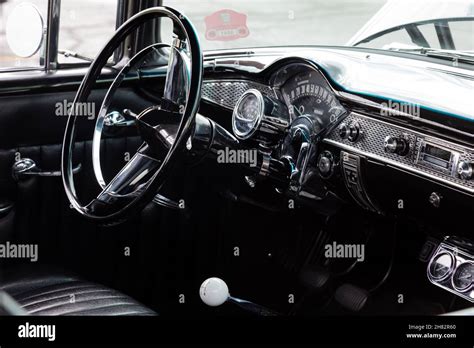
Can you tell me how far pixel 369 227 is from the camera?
90.4 inches

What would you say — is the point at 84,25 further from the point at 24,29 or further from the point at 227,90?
the point at 227,90

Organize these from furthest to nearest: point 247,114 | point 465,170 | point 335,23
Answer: point 335,23 → point 247,114 → point 465,170

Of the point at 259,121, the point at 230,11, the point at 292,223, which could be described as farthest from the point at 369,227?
the point at 230,11

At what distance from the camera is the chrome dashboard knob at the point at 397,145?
1.84 m

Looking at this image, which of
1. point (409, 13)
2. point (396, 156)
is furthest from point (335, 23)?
point (396, 156)

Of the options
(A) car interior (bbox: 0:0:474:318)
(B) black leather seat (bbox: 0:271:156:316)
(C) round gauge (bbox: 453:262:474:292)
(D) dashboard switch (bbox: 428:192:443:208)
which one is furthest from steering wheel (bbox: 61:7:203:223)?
(C) round gauge (bbox: 453:262:474:292)

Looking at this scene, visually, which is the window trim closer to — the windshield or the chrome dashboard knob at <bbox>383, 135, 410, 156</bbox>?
the windshield

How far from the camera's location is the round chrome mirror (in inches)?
93.6

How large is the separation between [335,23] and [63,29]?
0.92 metres

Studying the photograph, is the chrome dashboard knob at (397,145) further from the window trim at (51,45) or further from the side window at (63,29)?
the window trim at (51,45)

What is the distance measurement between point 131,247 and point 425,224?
3.26 feet

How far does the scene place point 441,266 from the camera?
186 cm

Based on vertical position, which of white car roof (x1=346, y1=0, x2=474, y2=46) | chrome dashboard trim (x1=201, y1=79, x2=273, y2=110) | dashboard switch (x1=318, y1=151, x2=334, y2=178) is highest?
white car roof (x1=346, y1=0, x2=474, y2=46)

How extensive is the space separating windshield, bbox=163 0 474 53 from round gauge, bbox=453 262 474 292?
2.10 feet
